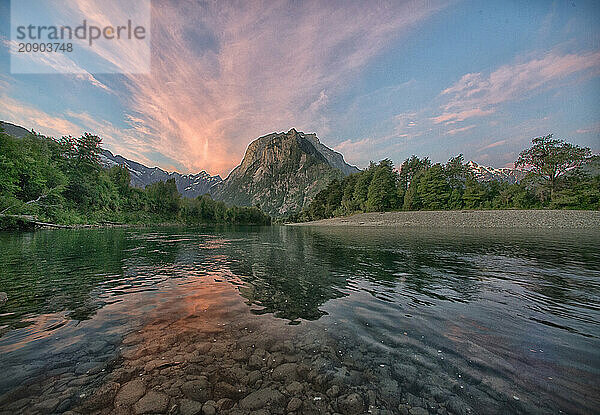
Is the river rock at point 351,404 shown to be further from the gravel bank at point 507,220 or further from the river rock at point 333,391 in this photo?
the gravel bank at point 507,220

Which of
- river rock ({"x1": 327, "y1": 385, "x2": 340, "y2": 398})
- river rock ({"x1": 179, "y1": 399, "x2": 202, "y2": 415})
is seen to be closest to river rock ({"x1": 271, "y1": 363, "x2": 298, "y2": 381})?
river rock ({"x1": 327, "y1": 385, "x2": 340, "y2": 398})

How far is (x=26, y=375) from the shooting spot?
493 centimetres

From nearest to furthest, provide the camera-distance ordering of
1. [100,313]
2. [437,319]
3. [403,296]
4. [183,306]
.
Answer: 1. [437,319]
2. [100,313]
3. [183,306]
4. [403,296]

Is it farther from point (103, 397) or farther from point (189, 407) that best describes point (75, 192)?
point (189, 407)

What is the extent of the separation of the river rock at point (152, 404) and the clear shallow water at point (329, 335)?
130mm

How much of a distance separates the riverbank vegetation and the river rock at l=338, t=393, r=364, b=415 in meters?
Answer: 61.7

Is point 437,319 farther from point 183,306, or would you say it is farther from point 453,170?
A: point 453,170

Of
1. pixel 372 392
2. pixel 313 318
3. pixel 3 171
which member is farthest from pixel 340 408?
pixel 3 171

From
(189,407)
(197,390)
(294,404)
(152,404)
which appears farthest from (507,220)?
(152,404)

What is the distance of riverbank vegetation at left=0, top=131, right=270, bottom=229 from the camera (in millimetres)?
44781

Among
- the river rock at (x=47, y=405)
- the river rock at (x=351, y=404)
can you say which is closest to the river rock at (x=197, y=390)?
the river rock at (x=47, y=405)

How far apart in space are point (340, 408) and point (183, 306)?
744cm

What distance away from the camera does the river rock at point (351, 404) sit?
12.9ft

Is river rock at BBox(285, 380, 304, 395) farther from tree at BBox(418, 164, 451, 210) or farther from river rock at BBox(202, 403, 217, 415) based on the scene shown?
tree at BBox(418, 164, 451, 210)
